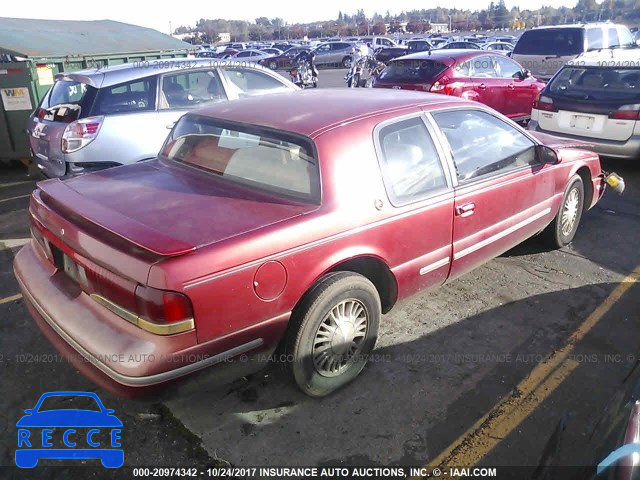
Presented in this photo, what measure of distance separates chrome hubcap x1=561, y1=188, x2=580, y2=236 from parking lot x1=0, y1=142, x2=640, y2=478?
661 mm

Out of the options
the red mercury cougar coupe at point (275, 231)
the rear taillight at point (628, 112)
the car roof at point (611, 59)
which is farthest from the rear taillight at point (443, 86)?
the red mercury cougar coupe at point (275, 231)

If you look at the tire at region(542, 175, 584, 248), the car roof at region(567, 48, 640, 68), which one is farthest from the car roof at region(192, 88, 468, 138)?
the car roof at region(567, 48, 640, 68)

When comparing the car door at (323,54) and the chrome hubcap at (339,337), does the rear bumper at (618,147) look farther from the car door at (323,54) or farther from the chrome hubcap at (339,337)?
the car door at (323,54)

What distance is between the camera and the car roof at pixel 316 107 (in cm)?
317

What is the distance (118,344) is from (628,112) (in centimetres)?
671

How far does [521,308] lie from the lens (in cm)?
403

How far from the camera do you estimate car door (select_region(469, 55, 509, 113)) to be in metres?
9.50

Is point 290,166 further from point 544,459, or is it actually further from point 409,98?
point 544,459

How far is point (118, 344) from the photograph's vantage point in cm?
240

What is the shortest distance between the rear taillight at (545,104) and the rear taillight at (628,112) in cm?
79

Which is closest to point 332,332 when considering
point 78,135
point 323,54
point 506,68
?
point 78,135

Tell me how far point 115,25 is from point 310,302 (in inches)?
379

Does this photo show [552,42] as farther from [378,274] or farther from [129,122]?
[378,274]

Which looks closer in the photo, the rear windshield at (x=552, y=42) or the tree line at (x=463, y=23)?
the rear windshield at (x=552, y=42)
